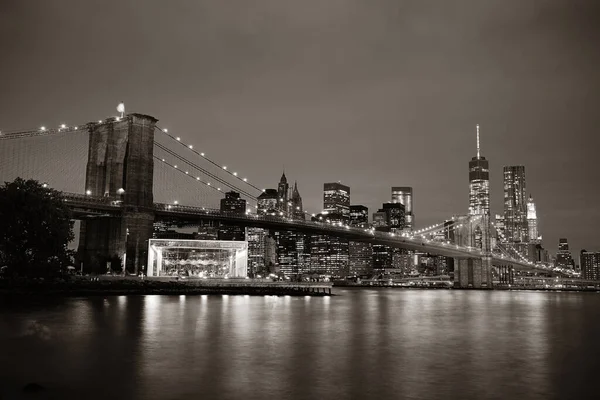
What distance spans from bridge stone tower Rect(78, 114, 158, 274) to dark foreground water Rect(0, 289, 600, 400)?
99.9 feet

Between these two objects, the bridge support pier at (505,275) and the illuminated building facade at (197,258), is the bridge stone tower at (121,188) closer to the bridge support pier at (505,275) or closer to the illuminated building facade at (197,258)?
the illuminated building facade at (197,258)

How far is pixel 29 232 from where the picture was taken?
46.4 metres

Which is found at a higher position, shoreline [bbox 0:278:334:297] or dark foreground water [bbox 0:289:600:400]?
shoreline [bbox 0:278:334:297]

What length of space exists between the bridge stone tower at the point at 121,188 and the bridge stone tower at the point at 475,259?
74191mm

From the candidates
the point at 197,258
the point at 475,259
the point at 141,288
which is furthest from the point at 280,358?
the point at 475,259

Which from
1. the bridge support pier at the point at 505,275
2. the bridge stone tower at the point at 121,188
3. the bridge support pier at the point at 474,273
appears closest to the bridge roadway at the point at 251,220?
the bridge stone tower at the point at 121,188

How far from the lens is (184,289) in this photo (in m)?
56.9

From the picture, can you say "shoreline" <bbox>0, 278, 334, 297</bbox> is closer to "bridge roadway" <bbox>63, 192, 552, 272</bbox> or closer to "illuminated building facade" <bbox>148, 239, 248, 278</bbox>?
"illuminated building facade" <bbox>148, 239, 248, 278</bbox>

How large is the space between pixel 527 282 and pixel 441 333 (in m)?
157

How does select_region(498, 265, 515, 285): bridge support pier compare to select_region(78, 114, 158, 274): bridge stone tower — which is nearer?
select_region(78, 114, 158, 274): bridge stone tower

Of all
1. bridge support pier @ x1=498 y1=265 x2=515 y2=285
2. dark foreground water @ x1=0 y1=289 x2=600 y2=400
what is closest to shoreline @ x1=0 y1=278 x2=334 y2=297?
dark foreground water @ x1=0 y1=289 x2=600 y2=400

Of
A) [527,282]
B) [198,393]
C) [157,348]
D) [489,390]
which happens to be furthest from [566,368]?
[527,282]

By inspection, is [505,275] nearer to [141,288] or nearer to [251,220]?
[251,220]

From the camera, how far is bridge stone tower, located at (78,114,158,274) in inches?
2475
